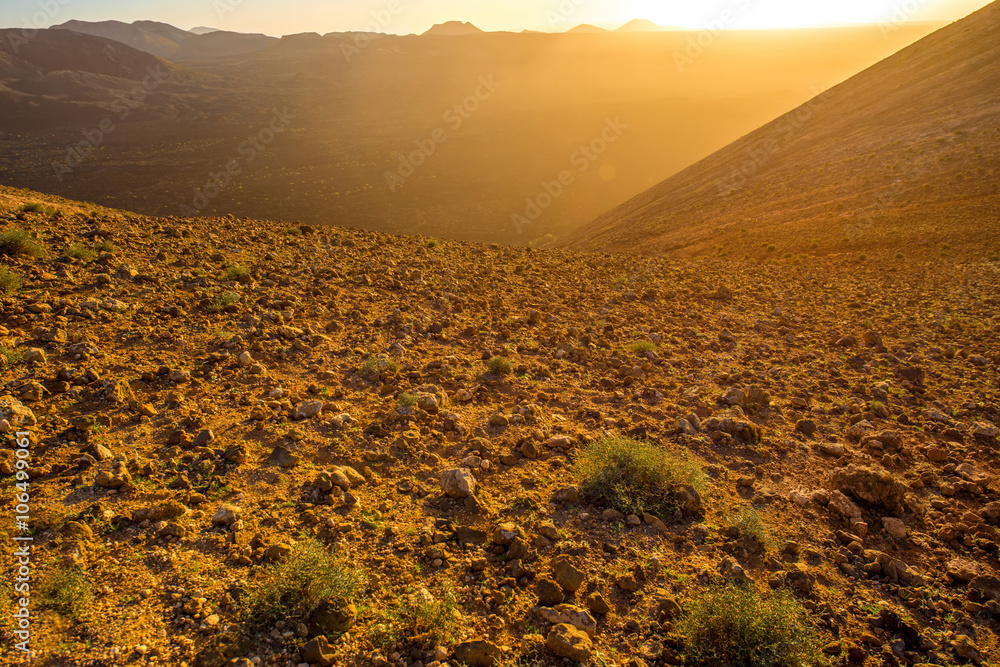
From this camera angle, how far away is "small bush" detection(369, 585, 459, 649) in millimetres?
2500

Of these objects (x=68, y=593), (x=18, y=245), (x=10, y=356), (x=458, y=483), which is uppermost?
(x=18, y=245)

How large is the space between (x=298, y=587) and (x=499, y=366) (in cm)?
367

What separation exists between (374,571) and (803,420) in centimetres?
469

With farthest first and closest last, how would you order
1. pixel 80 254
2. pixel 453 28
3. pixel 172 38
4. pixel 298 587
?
pixel 453 28, pixel 172 38, pixel 80 254, pixel 298 587

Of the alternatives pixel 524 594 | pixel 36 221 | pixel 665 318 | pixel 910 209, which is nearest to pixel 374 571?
pixel 524 594

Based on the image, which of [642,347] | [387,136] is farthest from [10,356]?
[387,136]

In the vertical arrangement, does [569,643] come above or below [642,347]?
below

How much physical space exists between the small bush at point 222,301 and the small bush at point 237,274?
90cm

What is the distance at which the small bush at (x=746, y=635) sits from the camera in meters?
2.53

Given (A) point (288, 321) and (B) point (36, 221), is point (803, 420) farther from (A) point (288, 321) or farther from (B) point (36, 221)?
(B) point (36, 221)

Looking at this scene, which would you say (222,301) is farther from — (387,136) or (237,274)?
(387,136)

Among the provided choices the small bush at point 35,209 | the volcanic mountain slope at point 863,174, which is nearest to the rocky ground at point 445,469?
the small bush at point 35,209

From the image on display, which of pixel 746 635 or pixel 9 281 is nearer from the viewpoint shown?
pixel 746 635

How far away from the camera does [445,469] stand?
3.98 meters
